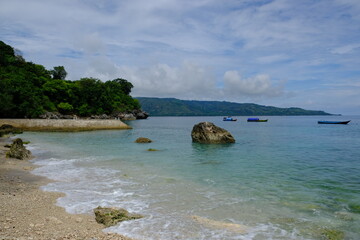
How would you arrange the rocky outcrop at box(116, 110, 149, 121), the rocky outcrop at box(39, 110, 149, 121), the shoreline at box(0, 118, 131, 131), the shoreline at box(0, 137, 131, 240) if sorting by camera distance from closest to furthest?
the shoreline at box(0, 137, 131, 240)
the shoreline at box(0, 118, 131, 131)
the rocky outcrop at box(39, 110, 149, 121)
the rocky outcrop at box(116, 110, 149, 121)

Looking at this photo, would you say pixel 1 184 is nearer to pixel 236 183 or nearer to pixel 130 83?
pixel 236 183

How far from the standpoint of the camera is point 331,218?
31.1 ft

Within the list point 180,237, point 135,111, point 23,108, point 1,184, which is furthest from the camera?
point 135,111

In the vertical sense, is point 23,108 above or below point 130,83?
below

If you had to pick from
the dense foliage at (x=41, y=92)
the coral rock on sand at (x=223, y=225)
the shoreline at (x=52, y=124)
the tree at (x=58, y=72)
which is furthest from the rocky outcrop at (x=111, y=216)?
the tree at (x=58, y=72)

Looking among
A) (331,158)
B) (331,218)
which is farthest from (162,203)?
(331,158)

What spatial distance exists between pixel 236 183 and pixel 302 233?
21.6 ft

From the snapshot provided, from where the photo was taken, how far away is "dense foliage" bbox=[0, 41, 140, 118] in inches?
2381

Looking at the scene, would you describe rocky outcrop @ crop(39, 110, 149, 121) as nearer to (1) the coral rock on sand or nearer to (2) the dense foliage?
(2) the dense foliage

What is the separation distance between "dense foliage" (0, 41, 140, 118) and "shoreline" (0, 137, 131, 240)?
5017cm

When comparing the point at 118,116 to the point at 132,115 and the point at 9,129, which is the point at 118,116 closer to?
the point at 132,115

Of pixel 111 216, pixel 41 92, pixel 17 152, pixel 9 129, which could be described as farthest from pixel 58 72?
pixel 111 216

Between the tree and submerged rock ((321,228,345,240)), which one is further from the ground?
the tree

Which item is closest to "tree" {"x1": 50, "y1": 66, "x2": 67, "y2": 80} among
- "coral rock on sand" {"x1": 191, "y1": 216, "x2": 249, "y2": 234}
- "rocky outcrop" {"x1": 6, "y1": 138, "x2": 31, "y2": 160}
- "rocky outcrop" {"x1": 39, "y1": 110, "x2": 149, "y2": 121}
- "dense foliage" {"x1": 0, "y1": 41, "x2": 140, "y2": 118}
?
"dense foliage" {"x1": 0, "y1": 41, "x2": 140, "y2": 118}
